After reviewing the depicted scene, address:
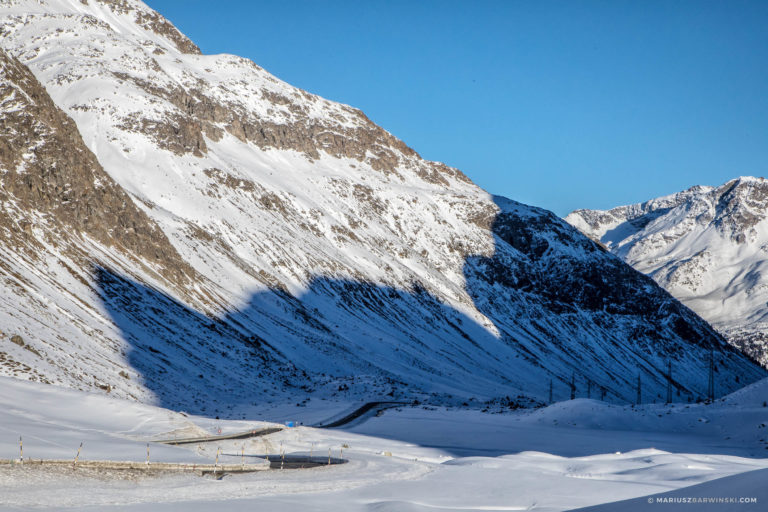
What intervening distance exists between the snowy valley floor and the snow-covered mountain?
20012mm

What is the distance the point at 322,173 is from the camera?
175 meters

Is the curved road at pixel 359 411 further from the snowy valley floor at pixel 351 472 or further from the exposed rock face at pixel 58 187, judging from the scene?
the exposed rock face at pixel 58 187

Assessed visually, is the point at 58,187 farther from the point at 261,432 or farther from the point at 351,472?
Answer: the point at 351,472

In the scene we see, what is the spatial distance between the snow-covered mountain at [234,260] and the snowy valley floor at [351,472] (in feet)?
65.7

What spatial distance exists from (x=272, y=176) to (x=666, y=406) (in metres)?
124

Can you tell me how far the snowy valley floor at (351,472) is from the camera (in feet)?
49.1

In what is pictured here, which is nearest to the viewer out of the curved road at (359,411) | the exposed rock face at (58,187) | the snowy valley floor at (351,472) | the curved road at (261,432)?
the snowy valley floor at (351,472)

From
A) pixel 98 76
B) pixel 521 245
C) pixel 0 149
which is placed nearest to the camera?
pixel 0 149

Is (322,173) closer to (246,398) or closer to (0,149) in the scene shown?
(0,149)

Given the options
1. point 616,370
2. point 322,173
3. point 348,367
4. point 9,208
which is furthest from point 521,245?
point 9,208

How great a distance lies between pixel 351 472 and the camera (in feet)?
70.9

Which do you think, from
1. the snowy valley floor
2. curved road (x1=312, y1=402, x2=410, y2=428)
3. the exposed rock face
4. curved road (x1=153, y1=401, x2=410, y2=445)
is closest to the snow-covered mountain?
the exposed rock face

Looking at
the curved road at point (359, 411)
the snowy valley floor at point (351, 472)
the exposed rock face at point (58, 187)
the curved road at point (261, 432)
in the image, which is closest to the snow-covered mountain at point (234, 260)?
the exposed rock face at point (58, 187)

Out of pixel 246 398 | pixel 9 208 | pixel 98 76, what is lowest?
pixel 246 398
